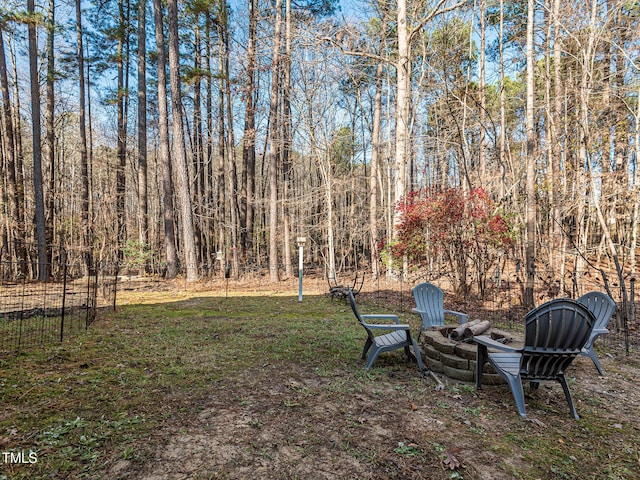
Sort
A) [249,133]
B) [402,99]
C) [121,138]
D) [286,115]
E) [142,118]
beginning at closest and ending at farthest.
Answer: [402,99], [286,115], [249,133], [142,118], [121,138]

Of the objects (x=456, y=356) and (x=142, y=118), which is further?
(x=142, y=118)

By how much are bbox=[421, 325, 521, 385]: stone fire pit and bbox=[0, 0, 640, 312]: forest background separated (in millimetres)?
4012

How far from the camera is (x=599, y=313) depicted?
4434 mm

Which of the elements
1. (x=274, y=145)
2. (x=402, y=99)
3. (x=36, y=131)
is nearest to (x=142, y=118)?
Result: (x=36, y=131)

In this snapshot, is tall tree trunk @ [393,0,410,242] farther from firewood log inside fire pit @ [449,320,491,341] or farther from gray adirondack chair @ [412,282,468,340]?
firewood log inside fire pit @ [449,320,491,341]

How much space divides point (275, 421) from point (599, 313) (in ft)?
14.5

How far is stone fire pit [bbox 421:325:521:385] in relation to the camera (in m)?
3.57

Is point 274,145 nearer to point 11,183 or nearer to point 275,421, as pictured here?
point 11,183

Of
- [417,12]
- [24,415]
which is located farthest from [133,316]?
[417,12]

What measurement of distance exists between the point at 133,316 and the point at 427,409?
618cm

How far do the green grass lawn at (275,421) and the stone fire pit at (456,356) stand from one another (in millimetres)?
148

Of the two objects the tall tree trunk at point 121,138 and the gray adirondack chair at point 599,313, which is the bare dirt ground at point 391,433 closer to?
the gray adirondack chair at point 599,313

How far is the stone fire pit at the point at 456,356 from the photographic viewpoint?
3572 mm

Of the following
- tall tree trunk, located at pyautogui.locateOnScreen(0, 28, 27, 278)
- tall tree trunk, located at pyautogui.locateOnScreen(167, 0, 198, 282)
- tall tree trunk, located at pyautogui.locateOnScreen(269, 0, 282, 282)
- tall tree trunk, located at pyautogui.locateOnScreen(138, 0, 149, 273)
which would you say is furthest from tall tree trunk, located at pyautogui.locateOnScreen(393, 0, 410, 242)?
tall tree trunk, located at pyautogui.locateOnScreen(0, 28, 27, 278)
